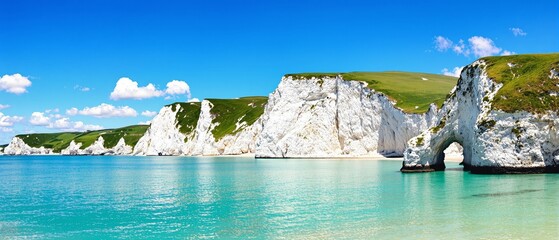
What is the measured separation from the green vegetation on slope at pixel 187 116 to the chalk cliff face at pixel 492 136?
128020 millimetres

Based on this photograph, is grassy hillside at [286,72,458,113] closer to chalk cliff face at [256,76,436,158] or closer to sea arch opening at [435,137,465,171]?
chalk cliff face at [256,76,436,158]

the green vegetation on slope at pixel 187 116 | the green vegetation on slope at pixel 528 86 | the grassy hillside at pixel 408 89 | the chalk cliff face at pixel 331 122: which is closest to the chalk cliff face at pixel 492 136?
the green vegetation on slope at pixel 528 86

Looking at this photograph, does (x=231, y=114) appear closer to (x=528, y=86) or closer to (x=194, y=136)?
(x=194, y=136)

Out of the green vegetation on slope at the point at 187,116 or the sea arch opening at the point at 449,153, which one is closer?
the sea arch opening at the point at 449,153

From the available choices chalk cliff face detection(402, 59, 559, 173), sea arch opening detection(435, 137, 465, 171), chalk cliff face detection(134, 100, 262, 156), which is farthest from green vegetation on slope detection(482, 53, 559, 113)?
chalk cliff face detection(134, 100, 262, 156)

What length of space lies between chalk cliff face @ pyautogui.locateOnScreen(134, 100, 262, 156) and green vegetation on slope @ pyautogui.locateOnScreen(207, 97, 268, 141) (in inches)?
29.6

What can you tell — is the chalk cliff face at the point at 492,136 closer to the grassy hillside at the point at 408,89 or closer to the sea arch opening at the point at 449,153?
the sea arch opening at the point at 449,153

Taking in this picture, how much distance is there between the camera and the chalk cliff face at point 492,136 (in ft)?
141

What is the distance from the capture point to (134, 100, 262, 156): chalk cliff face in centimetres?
14125

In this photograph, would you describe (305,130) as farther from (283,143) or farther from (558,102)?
(558,102)

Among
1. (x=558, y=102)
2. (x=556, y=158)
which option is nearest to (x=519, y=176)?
(x=556, y=158)

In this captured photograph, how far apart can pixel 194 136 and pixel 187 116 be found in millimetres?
12556

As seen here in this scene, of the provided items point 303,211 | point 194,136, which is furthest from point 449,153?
point 194,136

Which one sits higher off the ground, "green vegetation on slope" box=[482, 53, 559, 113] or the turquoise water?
"green vegetation on slope" box=[482, 53, 559, 113]
